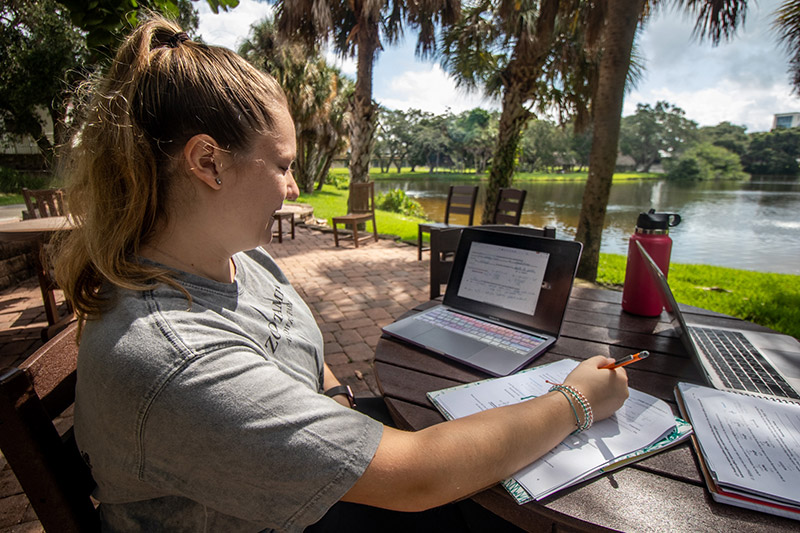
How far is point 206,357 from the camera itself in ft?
1.93

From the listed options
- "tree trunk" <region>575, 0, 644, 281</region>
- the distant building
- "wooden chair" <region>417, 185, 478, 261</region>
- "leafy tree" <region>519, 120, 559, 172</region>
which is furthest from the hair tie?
"leafy tree" <region>519, 120, 559, 172</region>

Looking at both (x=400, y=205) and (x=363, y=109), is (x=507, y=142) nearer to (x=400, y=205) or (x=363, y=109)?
(x=363, y=109)

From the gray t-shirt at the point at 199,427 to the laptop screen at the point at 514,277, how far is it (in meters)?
0.86

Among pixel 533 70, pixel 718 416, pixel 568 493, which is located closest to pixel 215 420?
pixel 568 493

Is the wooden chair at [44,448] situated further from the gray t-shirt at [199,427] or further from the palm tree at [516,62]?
the palm tree at [516,62]

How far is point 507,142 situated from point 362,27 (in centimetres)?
349

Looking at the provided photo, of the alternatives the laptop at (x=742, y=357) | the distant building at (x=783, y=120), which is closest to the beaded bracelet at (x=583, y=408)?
the laptop at (x=742, y=357)

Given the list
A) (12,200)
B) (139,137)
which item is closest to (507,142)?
(139,137)

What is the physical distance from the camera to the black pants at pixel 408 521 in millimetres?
1035

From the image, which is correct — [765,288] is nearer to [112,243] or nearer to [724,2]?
[724,2]

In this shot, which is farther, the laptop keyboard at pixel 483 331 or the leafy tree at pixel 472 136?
the leafy tree at pixel 472 136

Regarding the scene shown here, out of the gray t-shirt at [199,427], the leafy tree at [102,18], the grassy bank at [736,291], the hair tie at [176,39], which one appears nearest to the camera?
the gray t-shirt at [199,427]

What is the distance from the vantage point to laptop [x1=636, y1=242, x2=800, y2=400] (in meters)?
1.04

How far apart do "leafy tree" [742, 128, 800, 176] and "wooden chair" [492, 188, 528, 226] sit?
31.2m
